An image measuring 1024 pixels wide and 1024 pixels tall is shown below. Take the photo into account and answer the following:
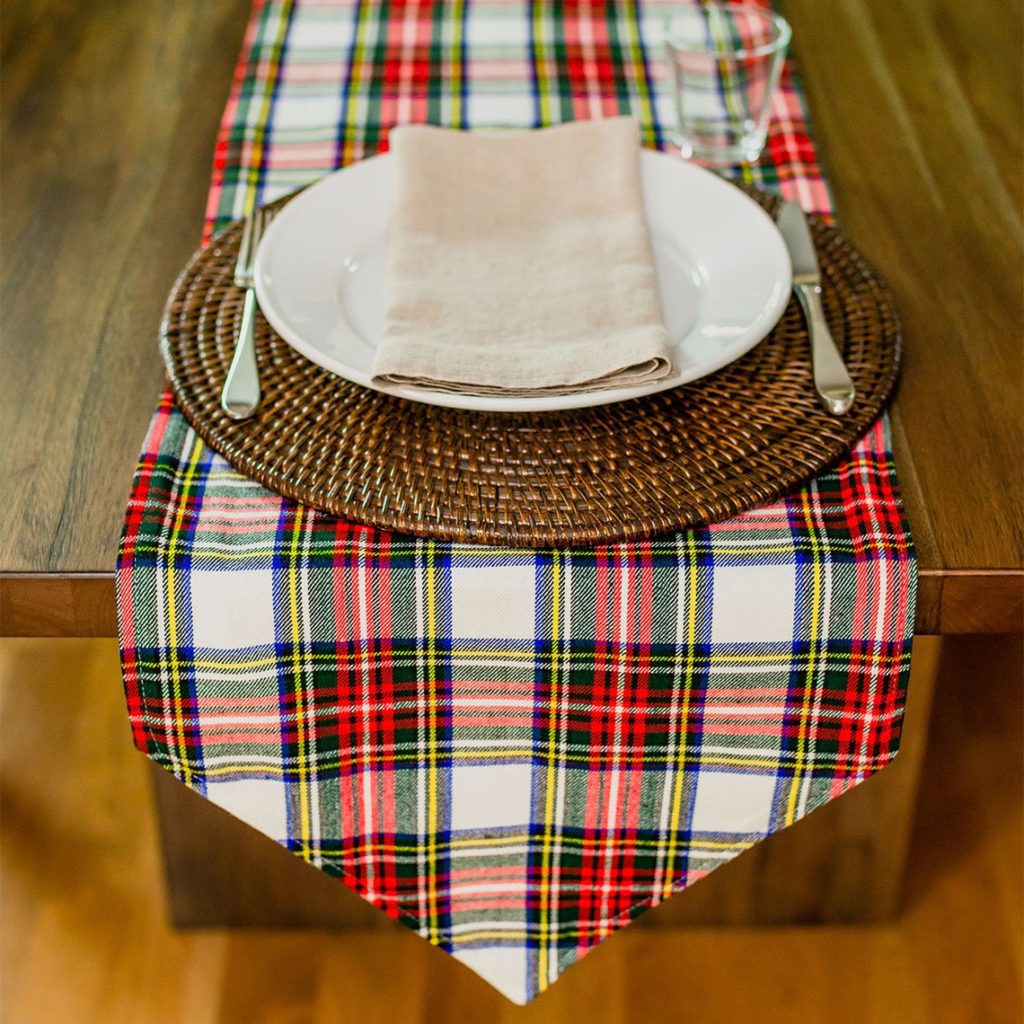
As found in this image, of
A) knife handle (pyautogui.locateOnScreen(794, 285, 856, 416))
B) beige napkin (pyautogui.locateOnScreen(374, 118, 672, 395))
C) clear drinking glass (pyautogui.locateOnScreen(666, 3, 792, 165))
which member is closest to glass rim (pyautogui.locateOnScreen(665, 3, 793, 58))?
clear drinking glass (pyautogui.locateOnScreen(666, 3, 792, 165))

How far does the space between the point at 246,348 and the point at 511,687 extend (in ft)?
0.91

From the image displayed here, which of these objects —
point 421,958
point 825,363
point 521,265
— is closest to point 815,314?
point 825,363

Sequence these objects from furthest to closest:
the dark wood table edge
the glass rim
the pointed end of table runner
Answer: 1. the glass rim
2. the pointed end of table runner
3. the dark wood table edge

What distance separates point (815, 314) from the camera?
0.84m

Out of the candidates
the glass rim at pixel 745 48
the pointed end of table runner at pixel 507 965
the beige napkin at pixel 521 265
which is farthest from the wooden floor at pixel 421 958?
the glass rim at pixel 745 48

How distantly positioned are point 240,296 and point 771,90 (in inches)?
19.7

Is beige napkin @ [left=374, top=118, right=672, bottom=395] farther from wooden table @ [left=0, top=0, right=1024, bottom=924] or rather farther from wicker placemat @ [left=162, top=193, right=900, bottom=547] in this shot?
wooden table @ [left=0, top=0, right=1024, bottom=924]

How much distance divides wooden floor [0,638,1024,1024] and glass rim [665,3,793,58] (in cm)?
81

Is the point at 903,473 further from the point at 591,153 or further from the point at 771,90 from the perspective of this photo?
the point at 771,90

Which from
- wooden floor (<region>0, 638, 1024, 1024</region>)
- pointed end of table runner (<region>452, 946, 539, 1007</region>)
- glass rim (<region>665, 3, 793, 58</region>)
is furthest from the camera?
wooden floor (<region>0, 638, 1024, 1024</region>)

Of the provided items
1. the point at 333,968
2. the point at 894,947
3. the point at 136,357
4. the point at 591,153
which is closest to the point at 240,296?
the point at 136,357

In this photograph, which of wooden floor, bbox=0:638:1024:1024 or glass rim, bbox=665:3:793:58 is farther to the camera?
wooden floor, bbox=0:638:1024:1024

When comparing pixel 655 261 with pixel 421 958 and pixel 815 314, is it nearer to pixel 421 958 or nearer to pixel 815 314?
pixel 815 314

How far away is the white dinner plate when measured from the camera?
2.49 feet
